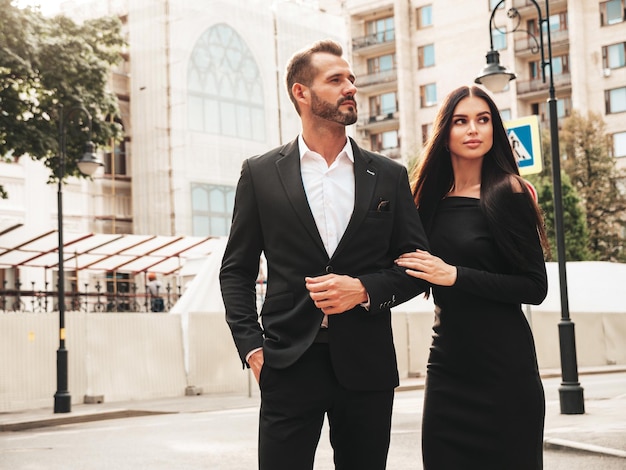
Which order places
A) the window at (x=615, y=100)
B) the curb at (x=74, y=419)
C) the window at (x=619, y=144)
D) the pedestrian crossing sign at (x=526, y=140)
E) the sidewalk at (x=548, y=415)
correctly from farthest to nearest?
1. the window at (x=615, y=100)
2. the window at (x=619, y=144)
3. the curb at (x=74, y=419)
4. the pedestrian crossing sign at (x=526, y=140)
5. the sidewalk at (x=548, y=415)

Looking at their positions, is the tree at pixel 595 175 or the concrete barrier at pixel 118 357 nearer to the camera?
the concrete barrier at pixel 118 357

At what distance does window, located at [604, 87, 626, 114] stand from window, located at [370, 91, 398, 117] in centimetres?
1360

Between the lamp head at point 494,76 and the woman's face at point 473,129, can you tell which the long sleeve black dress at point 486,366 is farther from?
the lamp head at point 494,76

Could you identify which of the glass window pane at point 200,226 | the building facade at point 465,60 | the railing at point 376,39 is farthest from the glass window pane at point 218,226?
the railing at point 376,39

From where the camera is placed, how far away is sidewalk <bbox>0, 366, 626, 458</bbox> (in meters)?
9.48

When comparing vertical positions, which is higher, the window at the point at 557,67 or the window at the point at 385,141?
the window at the point at 557,67

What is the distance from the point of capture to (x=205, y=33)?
45.4m

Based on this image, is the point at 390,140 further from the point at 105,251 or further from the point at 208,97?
the point at 105,251

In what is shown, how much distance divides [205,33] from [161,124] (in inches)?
201

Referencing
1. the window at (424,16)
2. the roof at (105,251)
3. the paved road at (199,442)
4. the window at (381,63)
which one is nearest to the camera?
the paved road at (199,442)

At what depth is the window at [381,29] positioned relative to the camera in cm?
6381

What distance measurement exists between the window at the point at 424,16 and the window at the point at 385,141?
6720mm

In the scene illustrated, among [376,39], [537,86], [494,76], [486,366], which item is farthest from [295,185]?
[376,39]

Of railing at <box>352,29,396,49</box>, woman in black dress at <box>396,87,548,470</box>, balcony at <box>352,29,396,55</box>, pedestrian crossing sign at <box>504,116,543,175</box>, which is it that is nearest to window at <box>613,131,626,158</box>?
balcony at <box>352,29,396,55</box>
